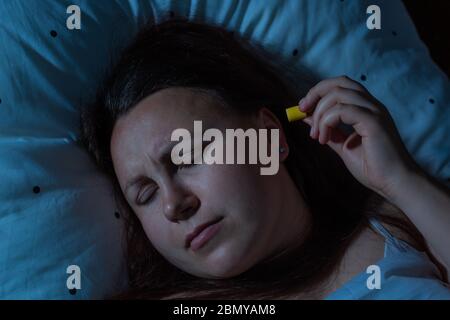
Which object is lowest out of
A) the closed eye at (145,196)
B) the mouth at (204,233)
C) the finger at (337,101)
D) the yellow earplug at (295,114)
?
the mouth at (204,233)

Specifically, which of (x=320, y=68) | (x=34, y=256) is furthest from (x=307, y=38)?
(x=34, y=256)

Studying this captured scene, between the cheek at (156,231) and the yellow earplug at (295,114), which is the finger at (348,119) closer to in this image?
the yellow earplug at (295,114)

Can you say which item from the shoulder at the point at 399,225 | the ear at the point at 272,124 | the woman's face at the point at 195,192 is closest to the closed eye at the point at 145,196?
the woman's face at the point at 195,192

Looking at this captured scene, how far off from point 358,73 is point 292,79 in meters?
0.10

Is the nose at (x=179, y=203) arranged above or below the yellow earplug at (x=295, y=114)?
below

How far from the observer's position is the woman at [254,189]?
0.82 metres

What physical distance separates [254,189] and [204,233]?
0.27ft

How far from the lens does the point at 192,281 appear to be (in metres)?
0.91

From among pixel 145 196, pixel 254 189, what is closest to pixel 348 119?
pixel 254 189

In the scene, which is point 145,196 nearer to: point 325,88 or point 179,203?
point 179,203

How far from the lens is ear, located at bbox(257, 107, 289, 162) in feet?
2.91

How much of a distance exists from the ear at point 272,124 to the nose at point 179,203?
142 mm

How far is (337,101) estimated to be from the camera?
0.85m
